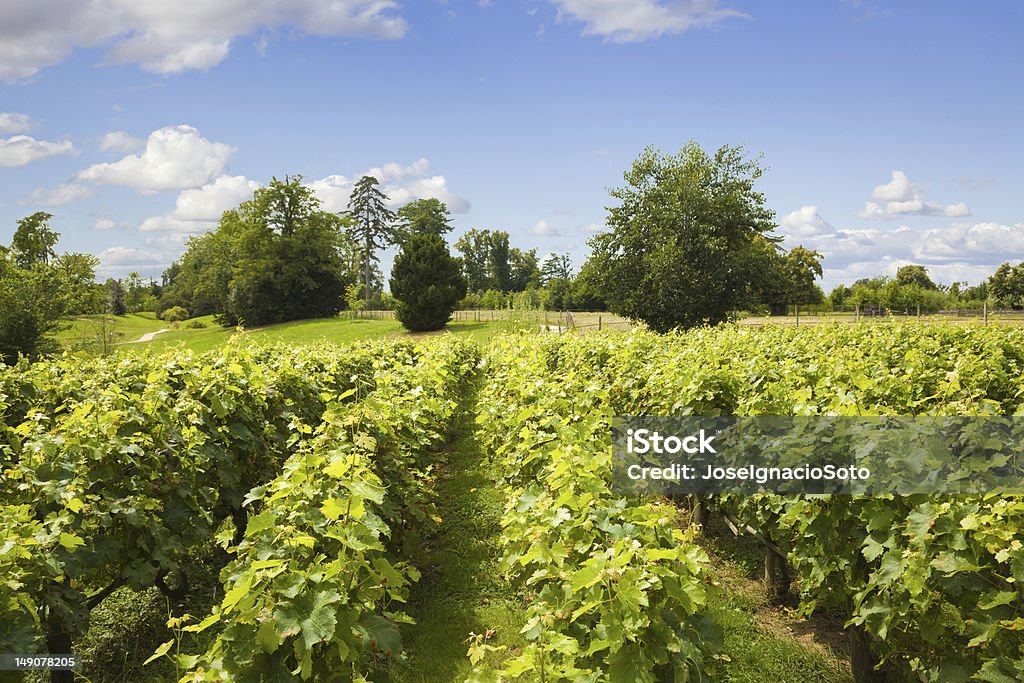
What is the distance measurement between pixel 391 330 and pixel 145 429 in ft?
120

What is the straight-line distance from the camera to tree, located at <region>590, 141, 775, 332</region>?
28969 millimetres

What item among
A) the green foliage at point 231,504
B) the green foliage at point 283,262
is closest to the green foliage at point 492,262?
the green foliage at point 283,262

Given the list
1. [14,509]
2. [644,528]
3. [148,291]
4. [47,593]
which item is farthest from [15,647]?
[148,291]

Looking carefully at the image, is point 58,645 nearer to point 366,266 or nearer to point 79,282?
point 79,282

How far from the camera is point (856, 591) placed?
12.2 ft

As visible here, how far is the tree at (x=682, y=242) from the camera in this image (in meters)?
29.0

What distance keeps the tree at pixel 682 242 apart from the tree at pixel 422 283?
1124cm

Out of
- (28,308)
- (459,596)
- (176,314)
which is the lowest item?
(459,596)

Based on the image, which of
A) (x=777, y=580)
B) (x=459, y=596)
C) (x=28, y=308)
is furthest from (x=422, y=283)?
(x=777, y=580)

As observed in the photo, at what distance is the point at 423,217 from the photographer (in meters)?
74.8

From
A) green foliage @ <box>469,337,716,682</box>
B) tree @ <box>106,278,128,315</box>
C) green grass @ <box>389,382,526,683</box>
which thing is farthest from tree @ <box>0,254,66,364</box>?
tree @ <box>106,278,128,315</box>

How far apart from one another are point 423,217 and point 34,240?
129ft

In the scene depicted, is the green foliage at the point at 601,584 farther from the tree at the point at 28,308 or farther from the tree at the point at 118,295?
the tree at the point at 118,295

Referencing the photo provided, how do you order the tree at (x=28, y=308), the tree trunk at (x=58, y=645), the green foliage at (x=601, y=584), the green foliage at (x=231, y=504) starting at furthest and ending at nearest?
the tree at (x=28, y=308), the tree trunk at (x=58, y=645), the green foliage at (x=231, y=504), the green foliage at (x=601, y=584)
